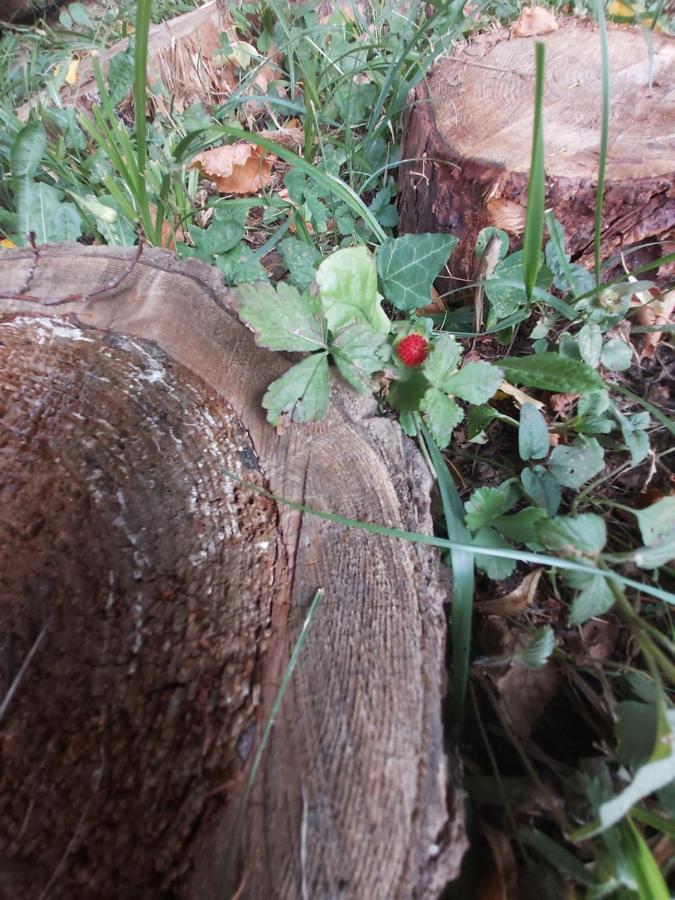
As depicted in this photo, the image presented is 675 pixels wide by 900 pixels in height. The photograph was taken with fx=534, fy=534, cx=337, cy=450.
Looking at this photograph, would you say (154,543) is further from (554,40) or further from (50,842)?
(554,40)

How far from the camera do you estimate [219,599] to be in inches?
26.2

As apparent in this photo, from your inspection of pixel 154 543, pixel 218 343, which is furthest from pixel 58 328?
pixel 154 543

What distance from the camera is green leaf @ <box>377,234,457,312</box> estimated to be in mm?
1021

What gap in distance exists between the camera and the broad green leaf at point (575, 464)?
0.88 meters

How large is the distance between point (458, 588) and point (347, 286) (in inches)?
19.9

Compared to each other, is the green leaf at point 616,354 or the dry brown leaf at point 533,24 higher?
the dry brown leaf at point 533,24

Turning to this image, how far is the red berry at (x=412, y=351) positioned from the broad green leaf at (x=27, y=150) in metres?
1.06

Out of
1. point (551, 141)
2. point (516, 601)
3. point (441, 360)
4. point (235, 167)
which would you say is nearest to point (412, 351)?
point (441, 360)

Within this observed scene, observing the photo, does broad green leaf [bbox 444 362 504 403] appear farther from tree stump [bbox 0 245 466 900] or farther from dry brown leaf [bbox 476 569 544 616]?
dry brown leaf [bbox 476 569 544 616]

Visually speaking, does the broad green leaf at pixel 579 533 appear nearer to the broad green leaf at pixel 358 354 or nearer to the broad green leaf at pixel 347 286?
the broad green leaf at pixel 358 354

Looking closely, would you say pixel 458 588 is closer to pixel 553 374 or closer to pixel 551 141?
pixel 553 374

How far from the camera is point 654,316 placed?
1120mm

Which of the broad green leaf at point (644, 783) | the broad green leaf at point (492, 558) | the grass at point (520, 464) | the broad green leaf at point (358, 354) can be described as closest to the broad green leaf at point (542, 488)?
the grass at point (520, 464)

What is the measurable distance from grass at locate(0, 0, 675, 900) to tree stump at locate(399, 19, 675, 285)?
76 millimetres
